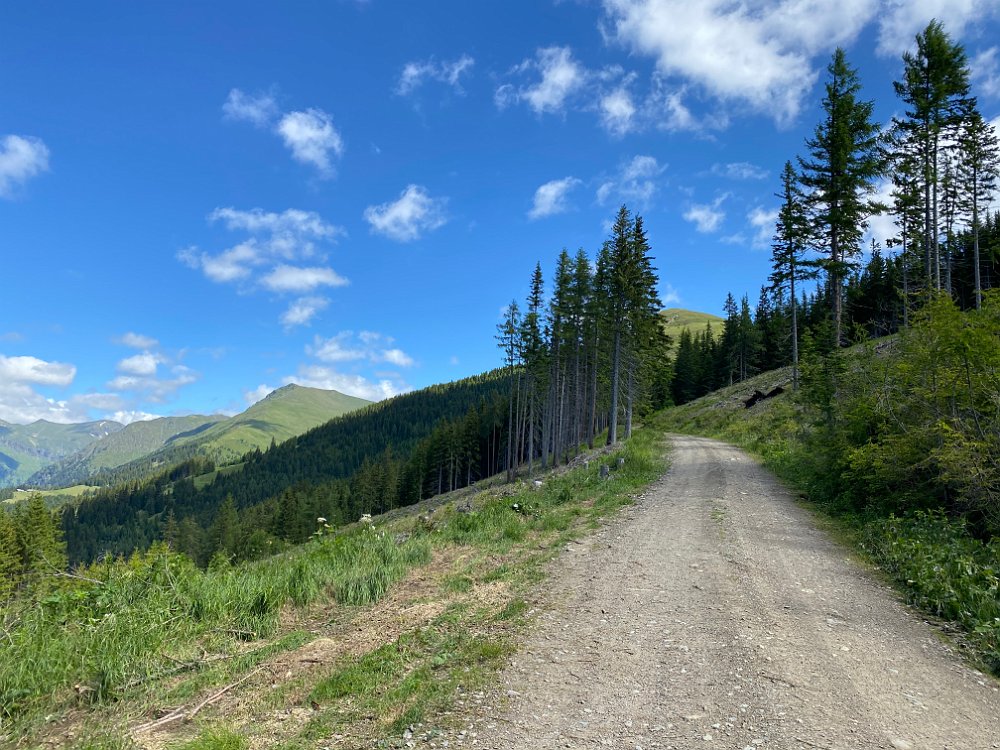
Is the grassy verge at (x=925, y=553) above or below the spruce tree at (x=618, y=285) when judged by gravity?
below

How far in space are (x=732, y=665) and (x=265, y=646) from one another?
5498 millimetres

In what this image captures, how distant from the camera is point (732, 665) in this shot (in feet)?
15.8

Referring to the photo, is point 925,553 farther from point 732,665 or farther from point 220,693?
point 220,693

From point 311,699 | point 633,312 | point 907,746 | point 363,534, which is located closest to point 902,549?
point 907,746

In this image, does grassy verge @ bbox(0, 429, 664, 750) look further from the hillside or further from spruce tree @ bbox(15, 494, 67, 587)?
the hillside

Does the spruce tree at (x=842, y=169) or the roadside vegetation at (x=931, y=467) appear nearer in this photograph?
the roadside vegetation at (x=931, y=467)

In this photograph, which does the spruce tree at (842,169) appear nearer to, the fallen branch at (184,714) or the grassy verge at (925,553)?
the grassy verge at (925,553)

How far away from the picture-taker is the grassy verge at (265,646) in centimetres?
425

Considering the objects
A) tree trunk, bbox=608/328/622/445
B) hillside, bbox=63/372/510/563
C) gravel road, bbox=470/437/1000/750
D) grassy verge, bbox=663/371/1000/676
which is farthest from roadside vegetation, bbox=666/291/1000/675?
hillside, bbox=63/372/510/563

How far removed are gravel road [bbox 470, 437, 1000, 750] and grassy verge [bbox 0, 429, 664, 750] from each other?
734 millimetres

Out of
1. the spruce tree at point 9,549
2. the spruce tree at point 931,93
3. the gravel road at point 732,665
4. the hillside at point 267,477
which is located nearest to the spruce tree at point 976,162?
the spruce tree at point 931,93

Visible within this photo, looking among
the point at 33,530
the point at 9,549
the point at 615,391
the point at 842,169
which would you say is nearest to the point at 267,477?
the point at 33,530

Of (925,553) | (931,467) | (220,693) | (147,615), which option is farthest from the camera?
(931,467)

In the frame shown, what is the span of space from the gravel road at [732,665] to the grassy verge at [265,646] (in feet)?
2.41
